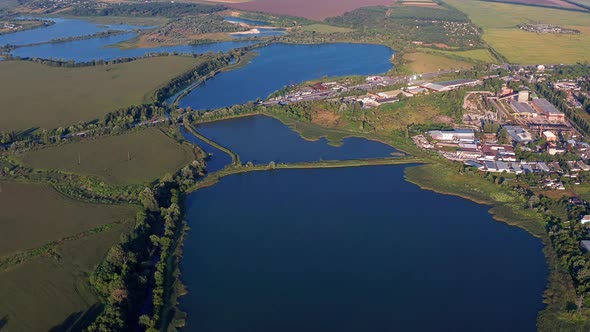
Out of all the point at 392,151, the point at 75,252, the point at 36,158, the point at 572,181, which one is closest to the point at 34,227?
the point at 75,252

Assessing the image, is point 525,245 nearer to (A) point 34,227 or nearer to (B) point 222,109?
(A) point 34,227

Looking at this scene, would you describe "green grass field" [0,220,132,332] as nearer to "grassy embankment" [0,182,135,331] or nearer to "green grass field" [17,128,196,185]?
"grassy embankment" [0,182,135,331]

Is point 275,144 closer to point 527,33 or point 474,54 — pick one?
point 474,54

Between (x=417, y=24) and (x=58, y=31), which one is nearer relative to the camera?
(x=417, y=24)

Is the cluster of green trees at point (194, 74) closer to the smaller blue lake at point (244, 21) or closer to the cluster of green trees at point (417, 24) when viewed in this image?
the smaller blue lake at point (244, 21)

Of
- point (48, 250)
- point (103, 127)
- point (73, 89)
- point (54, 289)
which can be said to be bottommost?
point (54, 289)

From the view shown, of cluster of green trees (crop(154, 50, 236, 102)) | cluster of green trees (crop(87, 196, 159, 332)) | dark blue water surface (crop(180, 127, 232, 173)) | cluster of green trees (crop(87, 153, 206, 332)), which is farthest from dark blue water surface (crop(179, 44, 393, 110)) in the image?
cluster of green trees (crop(87, 196, 159, 332))

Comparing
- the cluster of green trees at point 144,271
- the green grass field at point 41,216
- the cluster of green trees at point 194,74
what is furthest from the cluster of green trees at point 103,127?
the cluster of green trees at point 144,271

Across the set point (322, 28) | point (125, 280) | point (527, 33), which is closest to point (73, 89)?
point (125, 280)
